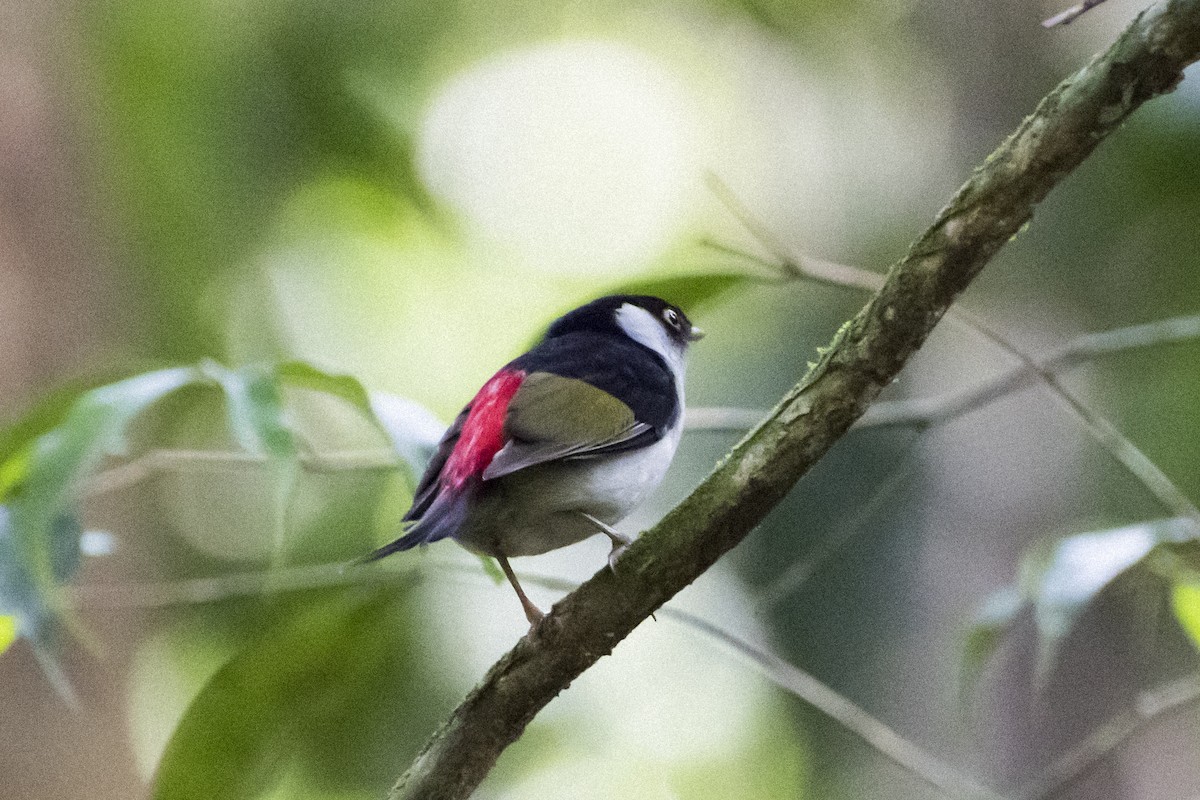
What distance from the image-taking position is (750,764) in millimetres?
6426

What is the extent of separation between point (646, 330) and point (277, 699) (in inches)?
56.5

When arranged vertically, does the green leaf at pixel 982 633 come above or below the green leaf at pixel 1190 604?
below

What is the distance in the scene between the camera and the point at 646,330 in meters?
3.37

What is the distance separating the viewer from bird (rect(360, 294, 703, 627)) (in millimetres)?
2406

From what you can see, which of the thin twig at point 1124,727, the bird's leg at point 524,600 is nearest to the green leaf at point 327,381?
the bird's leg at point 524,600

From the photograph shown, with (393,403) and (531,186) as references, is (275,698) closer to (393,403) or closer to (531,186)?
(393,403)

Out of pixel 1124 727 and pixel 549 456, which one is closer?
pixel 549 456

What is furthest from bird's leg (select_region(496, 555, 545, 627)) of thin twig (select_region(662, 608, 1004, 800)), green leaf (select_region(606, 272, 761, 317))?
green leaf (select_region(606, 272, 761, 317))

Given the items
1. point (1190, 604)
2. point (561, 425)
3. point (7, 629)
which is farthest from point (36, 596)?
point (1190, 604)

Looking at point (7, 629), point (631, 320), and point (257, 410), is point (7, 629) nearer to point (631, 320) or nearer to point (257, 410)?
point (257, 410)

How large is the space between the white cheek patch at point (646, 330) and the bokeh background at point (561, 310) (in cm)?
34

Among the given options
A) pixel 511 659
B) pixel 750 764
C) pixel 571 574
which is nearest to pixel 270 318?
pixel 571 574

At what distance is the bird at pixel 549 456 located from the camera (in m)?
2.41

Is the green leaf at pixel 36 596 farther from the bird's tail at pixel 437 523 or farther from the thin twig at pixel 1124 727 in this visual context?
the thin twig at pixel 1124 727
